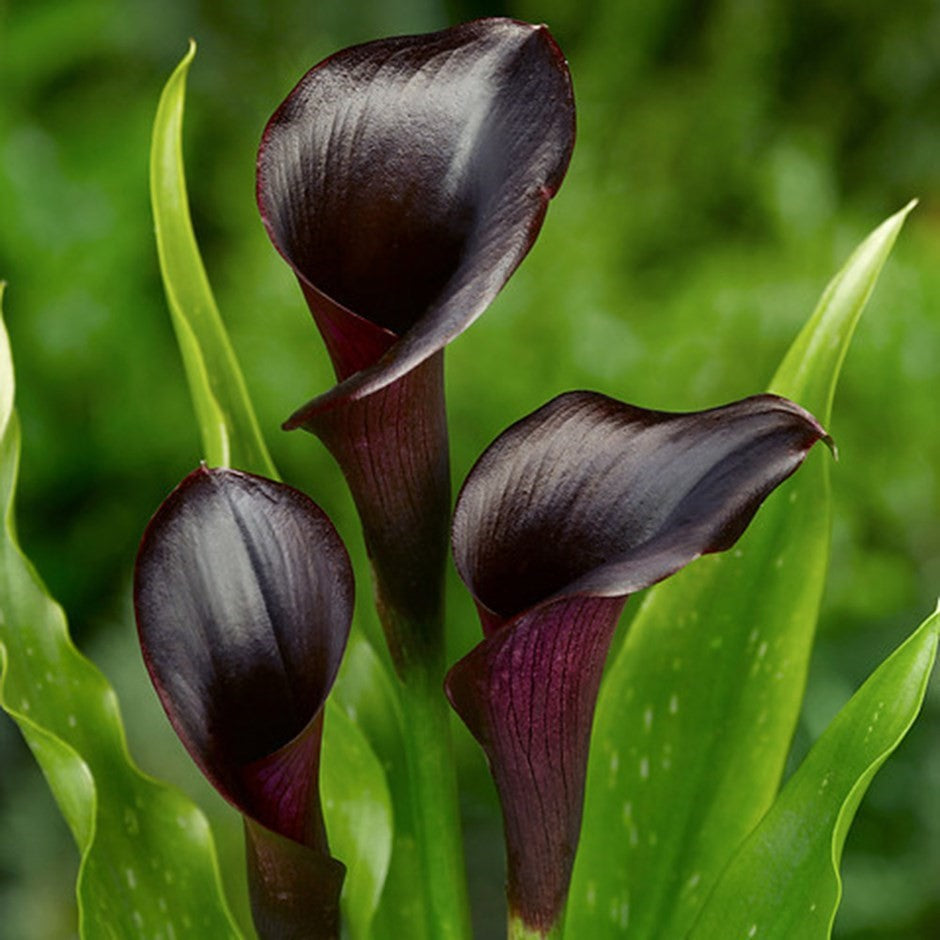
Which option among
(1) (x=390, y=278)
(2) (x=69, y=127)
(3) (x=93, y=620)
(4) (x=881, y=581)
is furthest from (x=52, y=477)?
(1) (x=390, y=278)

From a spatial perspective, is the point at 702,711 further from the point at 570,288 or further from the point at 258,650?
the point at 570,288

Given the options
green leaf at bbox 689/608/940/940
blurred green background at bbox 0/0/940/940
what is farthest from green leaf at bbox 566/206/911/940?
blurred green background at bbox 0/0/940/940

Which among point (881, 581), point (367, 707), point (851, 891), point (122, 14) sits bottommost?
point (851, 891)

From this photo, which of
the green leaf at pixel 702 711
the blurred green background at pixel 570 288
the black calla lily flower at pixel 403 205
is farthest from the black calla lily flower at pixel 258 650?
the blurred green background at pixel 570 288

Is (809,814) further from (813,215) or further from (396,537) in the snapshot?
(813,215)

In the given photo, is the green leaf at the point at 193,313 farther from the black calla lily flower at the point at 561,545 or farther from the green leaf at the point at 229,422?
the black calla lily flower at the point at 561,545

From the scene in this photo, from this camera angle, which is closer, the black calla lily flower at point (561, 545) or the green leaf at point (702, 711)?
the black calla lily flower at point (561, 545)

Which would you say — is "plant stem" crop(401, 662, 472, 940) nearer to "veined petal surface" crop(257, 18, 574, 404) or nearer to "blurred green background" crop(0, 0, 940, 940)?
"veined petal surface" crop(257, 18, 574, 404)
